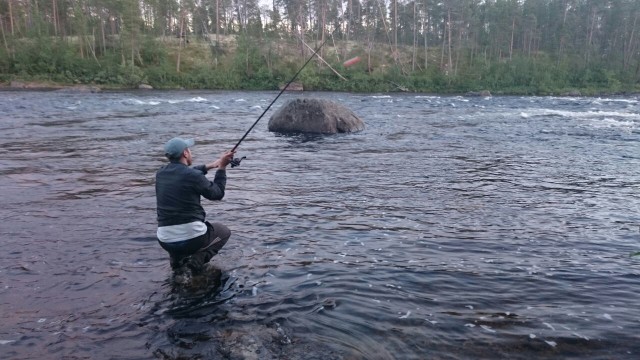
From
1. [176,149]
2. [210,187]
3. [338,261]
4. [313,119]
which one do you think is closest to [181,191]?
[210,187]

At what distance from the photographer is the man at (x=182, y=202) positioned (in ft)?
18.2

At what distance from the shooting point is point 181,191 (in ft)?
18.3

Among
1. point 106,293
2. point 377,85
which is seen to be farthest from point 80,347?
point 377,85

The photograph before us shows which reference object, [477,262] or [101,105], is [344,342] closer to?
[477,262]

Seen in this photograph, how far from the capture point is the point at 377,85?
59.3 metres

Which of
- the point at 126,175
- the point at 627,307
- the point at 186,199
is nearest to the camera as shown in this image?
the point at 627,307

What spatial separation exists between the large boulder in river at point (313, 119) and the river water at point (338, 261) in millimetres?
4471

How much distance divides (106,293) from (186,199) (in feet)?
4.61

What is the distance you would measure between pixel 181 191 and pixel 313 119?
42.4 feet

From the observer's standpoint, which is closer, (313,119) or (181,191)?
(181,191)

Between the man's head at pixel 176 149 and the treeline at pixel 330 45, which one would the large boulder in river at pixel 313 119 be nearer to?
the man's head at pixel 176 149

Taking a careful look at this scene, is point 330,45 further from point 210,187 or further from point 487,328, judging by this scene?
point 487,328

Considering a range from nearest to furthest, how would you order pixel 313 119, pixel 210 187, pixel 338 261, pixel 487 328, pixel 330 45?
pixel 487 328, pixel 210 187, pixel 338 261, pixel 313 119, pixel 330 45

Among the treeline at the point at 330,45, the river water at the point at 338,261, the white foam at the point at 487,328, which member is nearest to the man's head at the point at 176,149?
the river water at the point at 338,261
